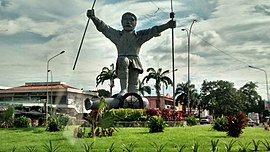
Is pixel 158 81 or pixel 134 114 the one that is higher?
pixel 158 81

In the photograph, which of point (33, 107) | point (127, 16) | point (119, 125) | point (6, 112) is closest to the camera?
point (119, 125)

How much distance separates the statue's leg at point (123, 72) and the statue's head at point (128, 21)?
2.74 meters

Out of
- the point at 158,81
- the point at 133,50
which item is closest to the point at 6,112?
the point at 133,50

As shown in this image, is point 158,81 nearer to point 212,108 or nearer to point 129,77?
point 212,108

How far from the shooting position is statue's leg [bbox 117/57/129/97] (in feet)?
119

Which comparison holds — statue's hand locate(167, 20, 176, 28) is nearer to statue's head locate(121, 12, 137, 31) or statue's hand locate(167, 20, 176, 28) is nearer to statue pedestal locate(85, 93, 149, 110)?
statue's head locate(121, 12, 137, 31)

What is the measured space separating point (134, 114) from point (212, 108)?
54.7 meters

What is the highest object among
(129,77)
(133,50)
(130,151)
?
(133,50)

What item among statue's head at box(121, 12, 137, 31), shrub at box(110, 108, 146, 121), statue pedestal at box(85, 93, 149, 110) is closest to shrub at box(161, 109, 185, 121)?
shrub at box(110, 108, 146, 121)

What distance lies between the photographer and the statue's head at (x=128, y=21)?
121ft

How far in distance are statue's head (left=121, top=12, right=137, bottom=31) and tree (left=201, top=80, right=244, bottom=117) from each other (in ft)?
150

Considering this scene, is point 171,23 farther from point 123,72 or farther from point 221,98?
point 221,98

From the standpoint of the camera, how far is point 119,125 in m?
30.6

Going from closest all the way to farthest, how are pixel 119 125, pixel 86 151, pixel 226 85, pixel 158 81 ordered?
pixel 86 151 → pixel 119 125 → pixel 158 81 → pixel 226 85
